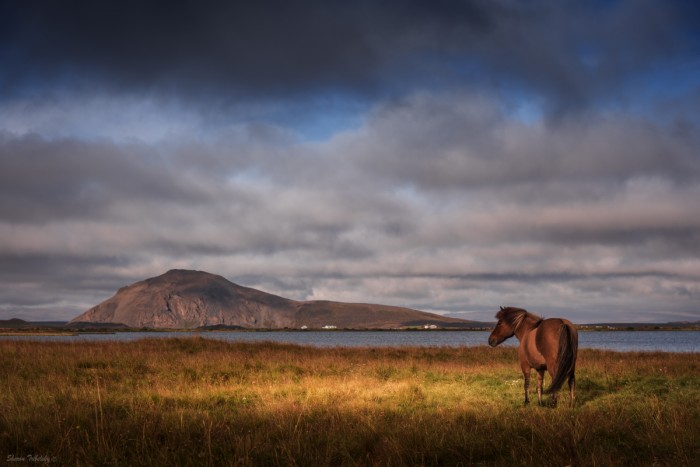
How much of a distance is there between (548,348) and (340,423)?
6.05 meters

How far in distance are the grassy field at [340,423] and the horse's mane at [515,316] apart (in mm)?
1995

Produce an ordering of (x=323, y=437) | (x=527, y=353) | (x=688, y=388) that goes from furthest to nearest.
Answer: (x=688, y=388) < (x=527, y=353) < (x=323, y=437)

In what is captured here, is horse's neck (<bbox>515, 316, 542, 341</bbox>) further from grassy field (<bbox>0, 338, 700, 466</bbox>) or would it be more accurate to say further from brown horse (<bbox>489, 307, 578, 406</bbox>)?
grassy field (<bbox>0, 338, 700, 466</bbox>)

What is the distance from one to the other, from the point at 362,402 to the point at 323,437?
155 inches

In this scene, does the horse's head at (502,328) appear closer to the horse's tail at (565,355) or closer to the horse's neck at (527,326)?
the horse's neck at (527,326)

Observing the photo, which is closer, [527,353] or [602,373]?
[527,353]

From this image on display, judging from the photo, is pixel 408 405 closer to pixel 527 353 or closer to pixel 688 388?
pixel 527 353

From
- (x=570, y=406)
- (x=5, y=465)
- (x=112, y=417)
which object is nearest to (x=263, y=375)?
(x=112, y=417)

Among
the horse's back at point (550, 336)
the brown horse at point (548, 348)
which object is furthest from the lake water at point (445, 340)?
the horse's back at point (550, 336)

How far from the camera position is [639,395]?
1343 cm

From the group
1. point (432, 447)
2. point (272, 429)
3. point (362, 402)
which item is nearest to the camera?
point (432, 447)

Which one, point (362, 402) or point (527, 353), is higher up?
point (527, 353)

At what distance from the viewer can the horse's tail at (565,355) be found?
11812mm

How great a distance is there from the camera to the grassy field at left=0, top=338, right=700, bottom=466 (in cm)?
709
